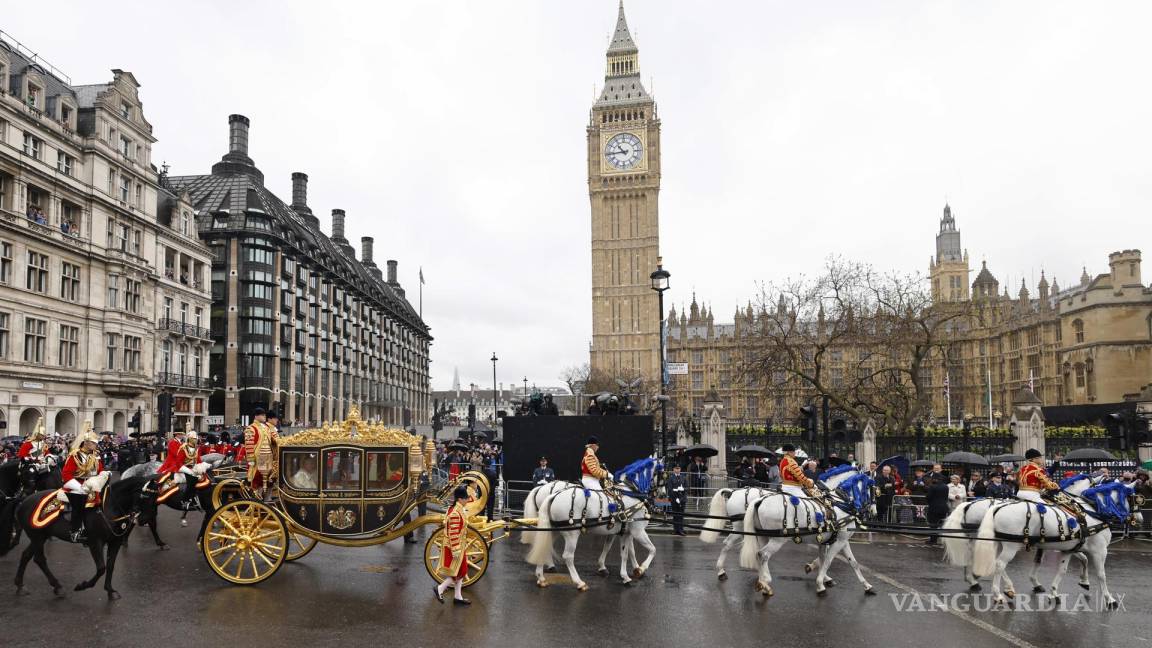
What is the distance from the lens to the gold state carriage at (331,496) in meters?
11.1

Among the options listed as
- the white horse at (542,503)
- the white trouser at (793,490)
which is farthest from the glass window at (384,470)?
the white trouser at (793,490)

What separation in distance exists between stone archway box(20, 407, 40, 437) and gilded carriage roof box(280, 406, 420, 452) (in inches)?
1151

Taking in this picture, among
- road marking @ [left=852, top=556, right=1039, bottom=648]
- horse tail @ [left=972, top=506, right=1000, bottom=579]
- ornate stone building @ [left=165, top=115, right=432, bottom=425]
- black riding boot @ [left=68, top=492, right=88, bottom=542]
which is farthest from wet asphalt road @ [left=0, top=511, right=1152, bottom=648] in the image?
ornate stone building @ [left=165, top=115, right=432, bottom=425]

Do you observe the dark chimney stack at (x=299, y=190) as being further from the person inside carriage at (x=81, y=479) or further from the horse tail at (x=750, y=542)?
the horse tail at (x=750, y=542)

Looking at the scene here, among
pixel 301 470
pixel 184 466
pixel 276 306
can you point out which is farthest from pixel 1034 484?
pixel 276 306

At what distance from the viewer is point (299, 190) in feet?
272

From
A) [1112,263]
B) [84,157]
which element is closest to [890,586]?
[84,157]

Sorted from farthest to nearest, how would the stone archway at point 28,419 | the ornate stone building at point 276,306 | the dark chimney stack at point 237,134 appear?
the dark chimney stack at point 237,134 → the ornate stone building at point 276,306 → the stone archway at point 28,419

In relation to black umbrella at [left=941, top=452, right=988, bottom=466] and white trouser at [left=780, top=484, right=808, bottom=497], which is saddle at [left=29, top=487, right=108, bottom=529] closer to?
white trouser at [left=780, top=484, right=808, bottom=497]

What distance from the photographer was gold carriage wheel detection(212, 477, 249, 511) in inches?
433

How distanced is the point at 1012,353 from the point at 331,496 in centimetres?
8211

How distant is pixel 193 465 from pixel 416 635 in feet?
22.3

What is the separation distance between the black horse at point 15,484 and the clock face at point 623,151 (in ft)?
351

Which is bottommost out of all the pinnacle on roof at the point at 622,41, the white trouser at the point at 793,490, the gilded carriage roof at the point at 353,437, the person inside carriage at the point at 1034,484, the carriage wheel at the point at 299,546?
the carriage wheel at the point at 299,546
